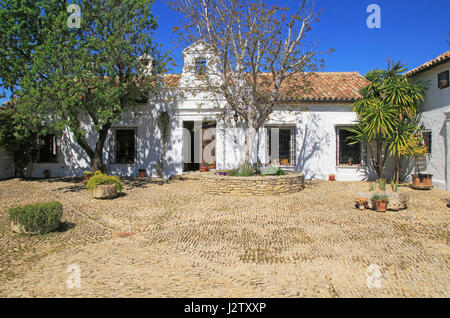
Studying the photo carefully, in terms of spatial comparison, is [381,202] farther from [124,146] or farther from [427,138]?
[124,146]

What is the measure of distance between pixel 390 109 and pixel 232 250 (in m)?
9.63

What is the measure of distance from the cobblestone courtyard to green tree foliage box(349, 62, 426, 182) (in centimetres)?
326

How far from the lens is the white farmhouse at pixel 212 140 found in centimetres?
1395

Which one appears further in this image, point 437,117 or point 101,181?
point 437,117

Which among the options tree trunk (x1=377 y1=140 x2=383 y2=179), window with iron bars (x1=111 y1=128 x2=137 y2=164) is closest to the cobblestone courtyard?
tree trunk (x1=377 y1=140 x2=383 y2=179)

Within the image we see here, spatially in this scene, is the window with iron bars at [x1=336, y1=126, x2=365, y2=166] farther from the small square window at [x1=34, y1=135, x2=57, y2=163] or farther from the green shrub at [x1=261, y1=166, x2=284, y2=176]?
the small square window at [x1=34, y1=135, x2=57, y2=163]

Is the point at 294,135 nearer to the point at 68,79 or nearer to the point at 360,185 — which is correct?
the point at 360,185

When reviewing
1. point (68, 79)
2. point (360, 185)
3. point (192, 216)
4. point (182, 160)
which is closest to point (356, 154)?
point (360, 185)

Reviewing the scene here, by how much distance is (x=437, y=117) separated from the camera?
36.7 feet

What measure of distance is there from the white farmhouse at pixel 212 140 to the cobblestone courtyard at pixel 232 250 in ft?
16.0

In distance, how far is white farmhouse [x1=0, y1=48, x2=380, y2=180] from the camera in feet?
45.8

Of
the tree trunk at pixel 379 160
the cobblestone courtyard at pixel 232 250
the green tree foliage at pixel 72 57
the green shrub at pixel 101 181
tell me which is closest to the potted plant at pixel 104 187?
the green shrub at pixel 101 181

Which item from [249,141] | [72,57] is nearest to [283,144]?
[249,141]

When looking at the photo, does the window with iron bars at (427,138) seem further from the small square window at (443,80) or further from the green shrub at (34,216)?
the green shrub at (34,216)
